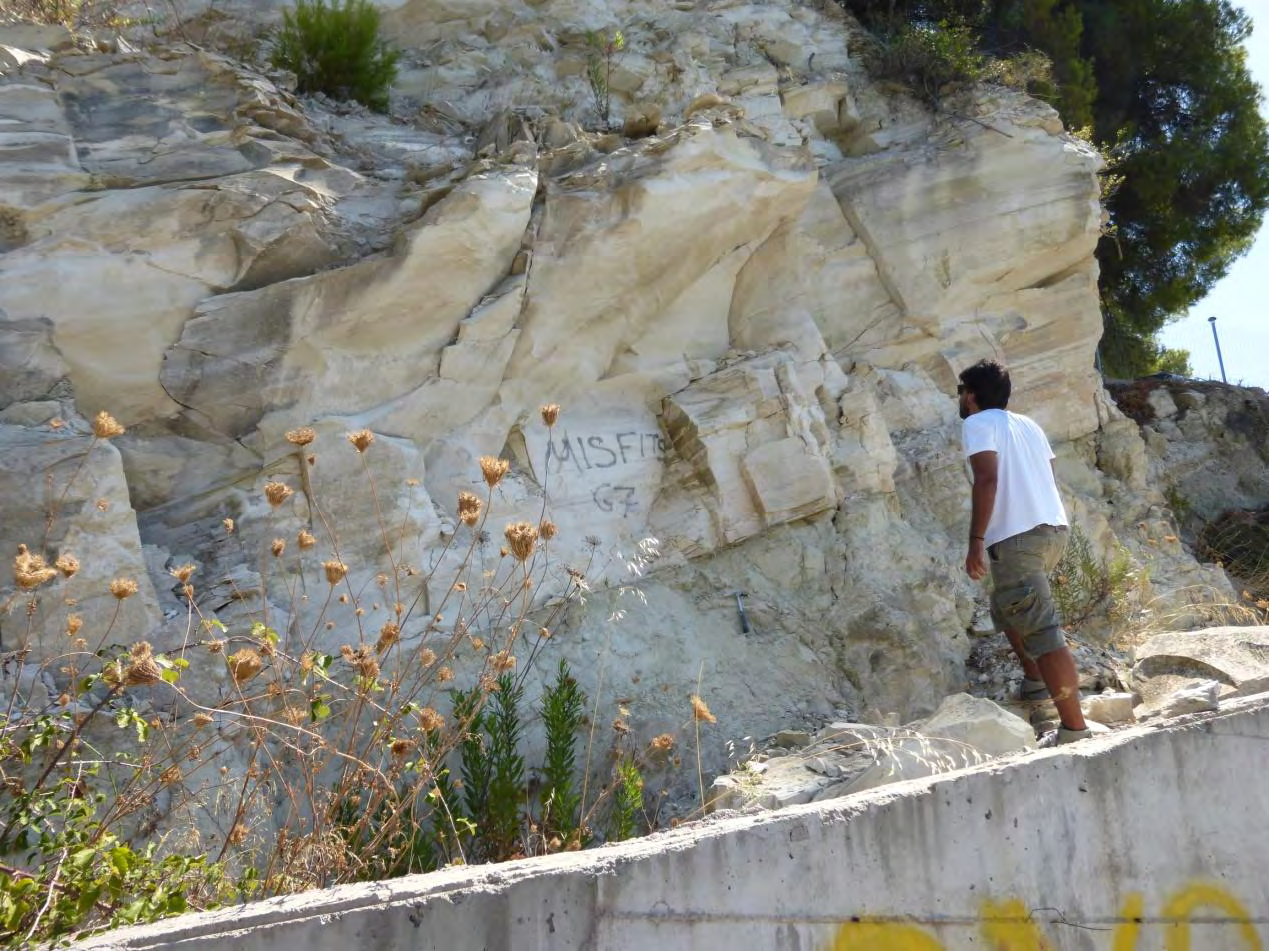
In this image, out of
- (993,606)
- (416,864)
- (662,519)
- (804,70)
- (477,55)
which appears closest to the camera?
(416,864)

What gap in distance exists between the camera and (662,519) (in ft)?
21.6

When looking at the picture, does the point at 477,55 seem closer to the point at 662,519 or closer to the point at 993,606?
the point at 662,519

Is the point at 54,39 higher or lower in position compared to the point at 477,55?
lower

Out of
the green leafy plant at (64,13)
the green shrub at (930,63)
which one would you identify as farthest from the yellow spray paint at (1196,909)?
the green leafy plant at (64,13)

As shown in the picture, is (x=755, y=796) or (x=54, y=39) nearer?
(x=755, y=796)

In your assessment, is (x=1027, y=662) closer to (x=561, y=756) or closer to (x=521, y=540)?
(x=561, y=756)

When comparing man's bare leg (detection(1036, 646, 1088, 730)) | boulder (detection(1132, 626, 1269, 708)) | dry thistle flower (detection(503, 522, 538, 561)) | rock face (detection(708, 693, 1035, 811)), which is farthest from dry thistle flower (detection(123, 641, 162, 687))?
boulder (detection(1132, 626, 1269, 708))

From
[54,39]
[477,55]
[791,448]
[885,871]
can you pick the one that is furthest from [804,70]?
[885,871]

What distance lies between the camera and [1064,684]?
4.26m

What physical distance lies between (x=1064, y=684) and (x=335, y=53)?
5.84 m

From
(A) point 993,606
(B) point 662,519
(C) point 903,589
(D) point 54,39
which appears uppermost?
(D) point 54,39

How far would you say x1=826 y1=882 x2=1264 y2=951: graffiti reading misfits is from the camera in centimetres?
286

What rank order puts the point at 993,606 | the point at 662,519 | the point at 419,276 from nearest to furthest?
the point at 993,606 → the point at 419,276 → the point at 662,519

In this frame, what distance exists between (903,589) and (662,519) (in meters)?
1.45
